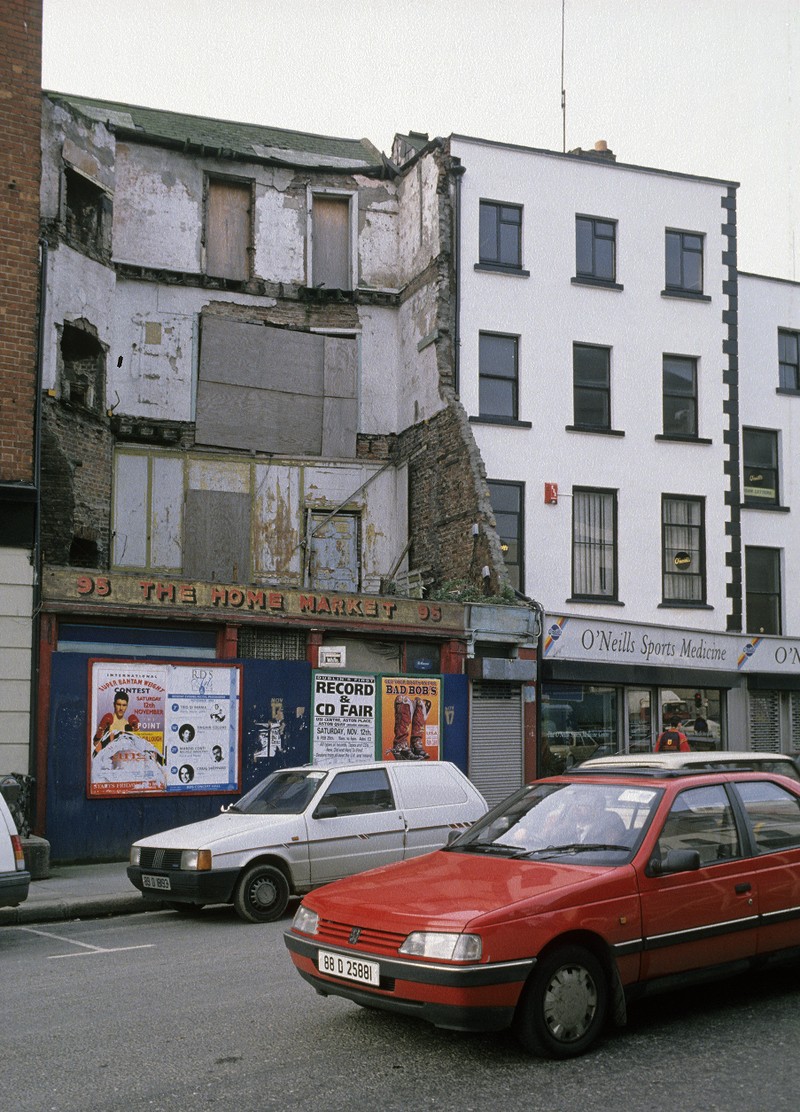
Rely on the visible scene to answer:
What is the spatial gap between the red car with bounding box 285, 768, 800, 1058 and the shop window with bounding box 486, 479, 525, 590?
15.9 m

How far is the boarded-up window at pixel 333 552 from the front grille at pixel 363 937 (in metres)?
18.5

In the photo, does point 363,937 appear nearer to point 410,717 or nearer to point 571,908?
point 571,908

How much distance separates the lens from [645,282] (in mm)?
25766

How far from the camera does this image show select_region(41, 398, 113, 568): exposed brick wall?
20844 millimetres

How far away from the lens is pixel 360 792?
12.0m

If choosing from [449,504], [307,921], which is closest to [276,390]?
[449,504]

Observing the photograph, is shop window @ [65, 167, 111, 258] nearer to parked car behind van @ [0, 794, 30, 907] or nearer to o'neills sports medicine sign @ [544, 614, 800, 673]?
o'neills sports medicine sign @ [544, 614, 800, 673]

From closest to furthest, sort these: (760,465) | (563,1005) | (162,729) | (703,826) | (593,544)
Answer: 1. (563,1005)
2. (703,826)
3. (162,729)
4. (593,544)
5. (760,465)

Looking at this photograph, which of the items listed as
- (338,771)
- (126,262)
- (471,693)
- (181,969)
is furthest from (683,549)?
(181,969)

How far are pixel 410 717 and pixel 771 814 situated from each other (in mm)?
11759

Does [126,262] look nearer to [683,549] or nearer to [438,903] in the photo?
[683,549]

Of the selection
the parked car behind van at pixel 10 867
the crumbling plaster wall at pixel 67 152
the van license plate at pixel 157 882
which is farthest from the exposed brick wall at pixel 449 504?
the parked car behind van at pixel 10 867

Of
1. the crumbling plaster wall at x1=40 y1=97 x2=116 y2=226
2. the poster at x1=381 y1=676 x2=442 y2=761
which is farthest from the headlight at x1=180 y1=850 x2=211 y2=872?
the crumbling plaster wall at x1=40 y1=97 x2=116 y2=226

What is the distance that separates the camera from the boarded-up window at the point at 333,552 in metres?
25.1
